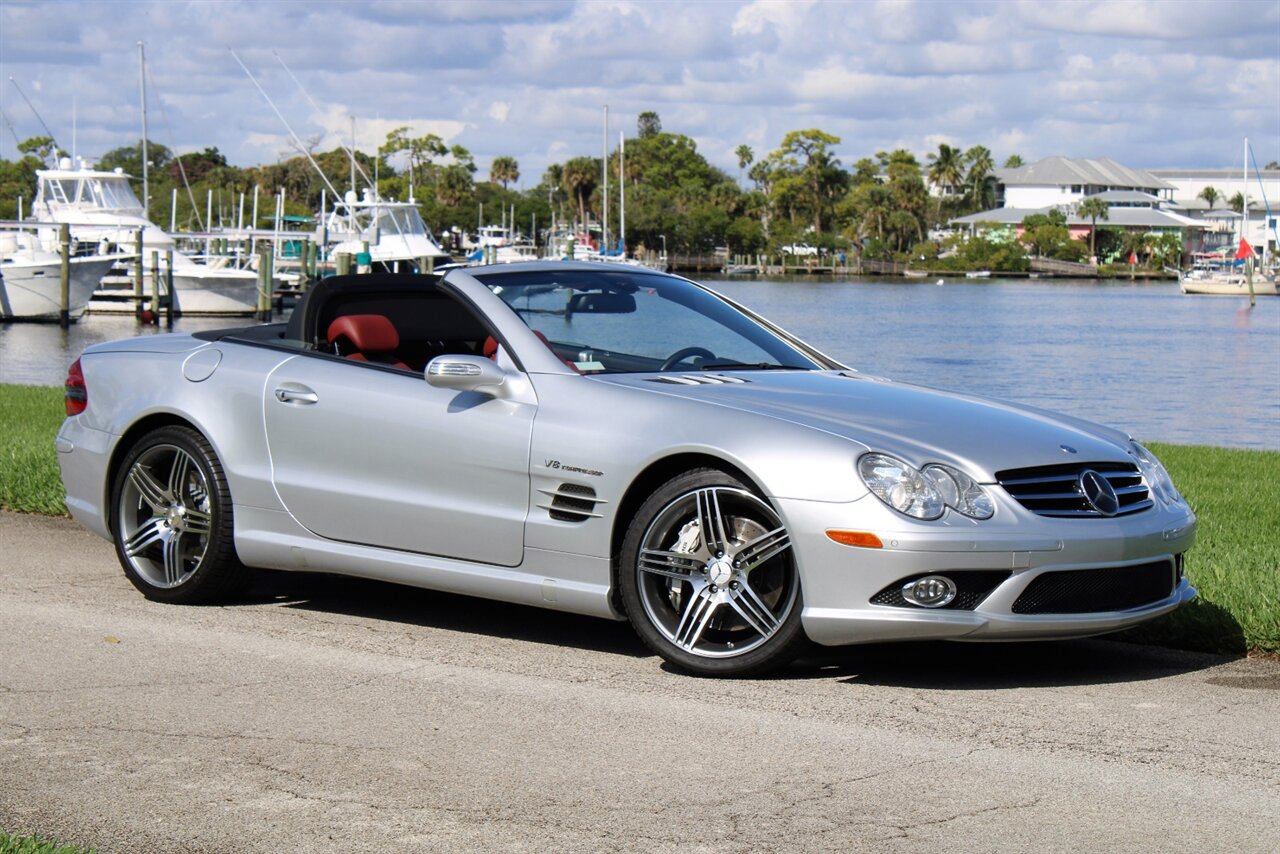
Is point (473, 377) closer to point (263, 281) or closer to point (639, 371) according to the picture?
point (639, 371)

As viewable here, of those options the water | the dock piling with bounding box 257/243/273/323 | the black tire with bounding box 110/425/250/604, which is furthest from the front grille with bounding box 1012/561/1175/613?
the dock piling with bounding box 257/243/273/323

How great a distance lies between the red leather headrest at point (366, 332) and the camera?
23.3 feet

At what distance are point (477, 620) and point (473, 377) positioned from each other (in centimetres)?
123

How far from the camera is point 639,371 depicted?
6.55 m

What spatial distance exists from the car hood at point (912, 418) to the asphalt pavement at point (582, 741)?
81 cm

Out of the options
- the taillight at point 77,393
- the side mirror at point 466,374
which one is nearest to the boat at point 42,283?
the taillight at point 77,393

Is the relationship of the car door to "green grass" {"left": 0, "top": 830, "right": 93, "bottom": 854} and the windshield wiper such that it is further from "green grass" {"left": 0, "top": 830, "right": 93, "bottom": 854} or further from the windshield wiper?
"green grass" {"left": 0, "top": 830, "right": 93, "bottom": 854}

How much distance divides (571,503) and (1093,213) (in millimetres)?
149922

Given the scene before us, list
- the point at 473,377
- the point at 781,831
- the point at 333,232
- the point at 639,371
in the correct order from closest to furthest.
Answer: the point at 781,831, the point at 473,377, the point at 639,371, the point at 333,232

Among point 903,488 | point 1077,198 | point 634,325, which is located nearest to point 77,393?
point 634,325

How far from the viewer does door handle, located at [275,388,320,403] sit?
6746 millimetres

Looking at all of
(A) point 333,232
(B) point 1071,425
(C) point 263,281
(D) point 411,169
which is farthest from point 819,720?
(D) point 411,169

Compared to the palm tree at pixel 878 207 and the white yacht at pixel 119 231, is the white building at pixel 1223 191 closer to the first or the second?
the palm tree at pixel 878 207

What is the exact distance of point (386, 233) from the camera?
6506cm
